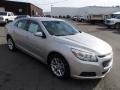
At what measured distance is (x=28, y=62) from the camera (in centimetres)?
677

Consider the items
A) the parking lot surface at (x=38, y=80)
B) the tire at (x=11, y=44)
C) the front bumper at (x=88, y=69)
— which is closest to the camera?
the front bumper at (x=88, y=69)

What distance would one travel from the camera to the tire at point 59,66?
16.5 ft

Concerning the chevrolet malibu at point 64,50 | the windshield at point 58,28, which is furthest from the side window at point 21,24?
the windshield at point 58,28

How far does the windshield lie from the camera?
19.8 ft

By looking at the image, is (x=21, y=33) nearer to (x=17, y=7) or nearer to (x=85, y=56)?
(x=85, y=56)

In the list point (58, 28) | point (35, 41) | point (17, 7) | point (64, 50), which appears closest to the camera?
point (64, 50)

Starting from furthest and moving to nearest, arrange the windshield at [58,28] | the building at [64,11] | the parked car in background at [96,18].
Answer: the building at [64,11], the parked car in background at [96,18], the windshield at [58,28]

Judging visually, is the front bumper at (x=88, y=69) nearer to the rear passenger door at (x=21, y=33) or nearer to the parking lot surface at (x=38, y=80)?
the parking lot surface at (x=38, y=80)

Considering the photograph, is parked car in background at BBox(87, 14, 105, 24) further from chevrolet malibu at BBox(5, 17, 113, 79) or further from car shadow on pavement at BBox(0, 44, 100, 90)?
car shadow on pavement at BBox(0, 44, 100, 90)

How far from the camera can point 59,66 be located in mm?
5320

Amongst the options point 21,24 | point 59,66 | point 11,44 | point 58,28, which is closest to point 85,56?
A: point 59,66

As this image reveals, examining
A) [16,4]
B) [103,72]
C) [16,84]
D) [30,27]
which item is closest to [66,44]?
[103,72]

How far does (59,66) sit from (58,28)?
1571 millimetres

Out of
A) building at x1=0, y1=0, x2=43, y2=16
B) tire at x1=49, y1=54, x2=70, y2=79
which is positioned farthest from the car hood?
building at x1=0, y1=0, x2=43, y2=16
